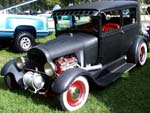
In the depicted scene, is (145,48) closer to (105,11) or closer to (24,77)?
(105,11)

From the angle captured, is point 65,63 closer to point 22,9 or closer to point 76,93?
point 76,93

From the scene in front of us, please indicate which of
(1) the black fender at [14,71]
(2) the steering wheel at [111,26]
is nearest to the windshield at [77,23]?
(2) the steering wheel at [111,26]

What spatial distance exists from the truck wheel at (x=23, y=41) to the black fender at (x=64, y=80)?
482cm

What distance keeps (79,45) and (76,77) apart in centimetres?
81

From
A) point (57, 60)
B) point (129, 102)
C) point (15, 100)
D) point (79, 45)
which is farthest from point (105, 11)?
point (15, 100)

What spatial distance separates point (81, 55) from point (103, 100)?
0.91 meters

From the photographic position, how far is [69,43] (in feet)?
17.3

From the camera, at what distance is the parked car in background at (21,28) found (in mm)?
8969

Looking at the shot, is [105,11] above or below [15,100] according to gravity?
above

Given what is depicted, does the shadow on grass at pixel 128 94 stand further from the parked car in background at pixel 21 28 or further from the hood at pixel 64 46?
the parked car in background at pixel 21 28

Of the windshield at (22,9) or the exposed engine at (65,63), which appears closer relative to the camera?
the exposed engine at (65,63)

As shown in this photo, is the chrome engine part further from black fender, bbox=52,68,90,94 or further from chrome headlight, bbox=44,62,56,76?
black fender, bbox=52,68,90,94

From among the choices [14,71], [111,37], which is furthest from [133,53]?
[14,71]

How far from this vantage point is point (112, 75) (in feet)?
19.1
